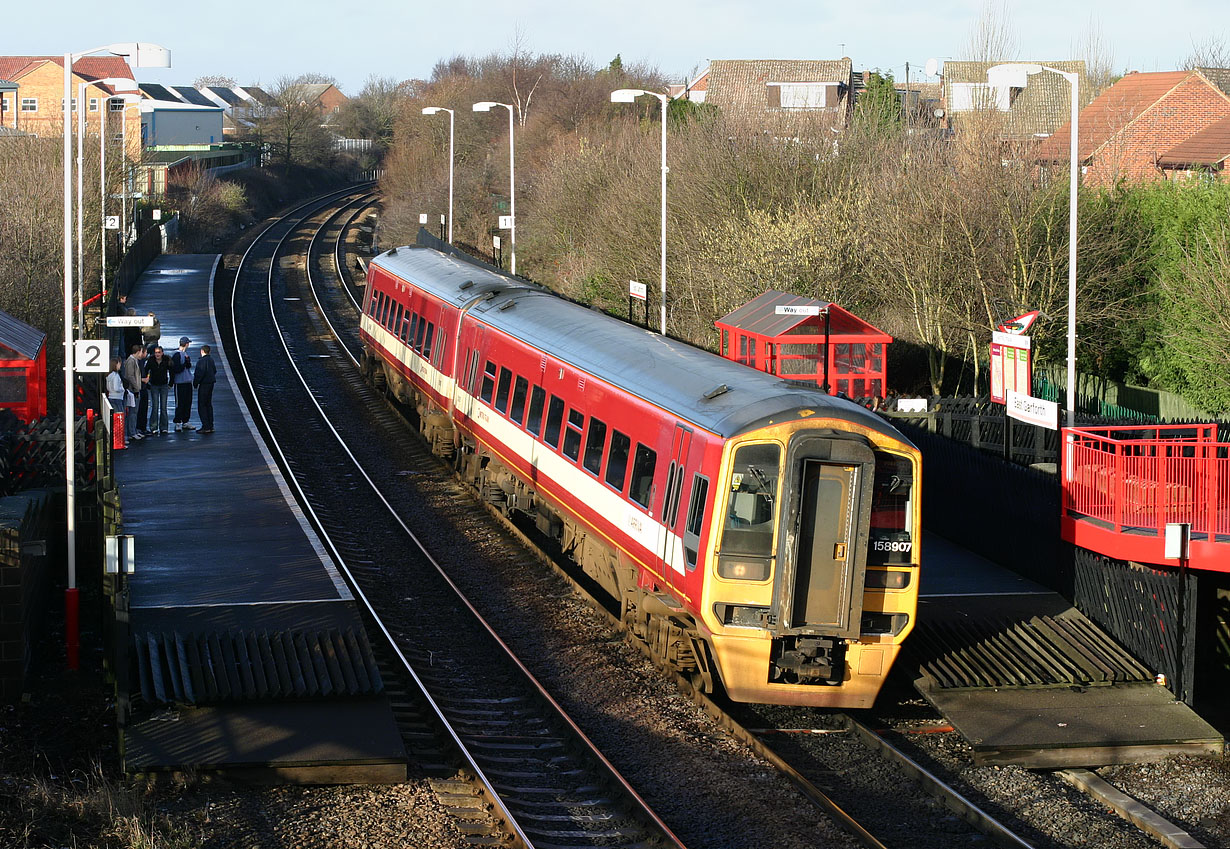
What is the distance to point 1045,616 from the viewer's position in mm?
13594

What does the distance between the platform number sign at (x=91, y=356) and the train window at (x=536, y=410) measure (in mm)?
4971

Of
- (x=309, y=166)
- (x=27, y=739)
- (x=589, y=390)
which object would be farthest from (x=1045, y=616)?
→ (x=309, y=166)

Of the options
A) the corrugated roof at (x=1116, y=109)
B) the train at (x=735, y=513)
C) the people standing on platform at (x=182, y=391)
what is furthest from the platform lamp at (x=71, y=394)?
the corrugated roof at (x=1116, y=109)

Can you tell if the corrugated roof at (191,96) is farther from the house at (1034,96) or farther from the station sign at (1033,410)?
the station sign at (1033,410)

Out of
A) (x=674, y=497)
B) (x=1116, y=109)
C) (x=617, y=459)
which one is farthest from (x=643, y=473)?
(x=1116, y=109)

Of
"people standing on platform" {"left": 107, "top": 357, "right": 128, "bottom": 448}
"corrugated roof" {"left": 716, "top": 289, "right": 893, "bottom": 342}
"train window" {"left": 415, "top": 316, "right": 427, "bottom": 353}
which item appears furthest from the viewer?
Answer: "train window" {"left": 415, "top": 316, "right": 427, "bottom": 353}

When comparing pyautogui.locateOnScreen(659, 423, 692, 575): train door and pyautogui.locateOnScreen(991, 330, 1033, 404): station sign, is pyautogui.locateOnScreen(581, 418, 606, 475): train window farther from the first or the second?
pyautogui.locateOnScreen(991, 330, 1033, 404): station sign

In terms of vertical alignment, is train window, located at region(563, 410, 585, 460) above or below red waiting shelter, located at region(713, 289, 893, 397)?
below

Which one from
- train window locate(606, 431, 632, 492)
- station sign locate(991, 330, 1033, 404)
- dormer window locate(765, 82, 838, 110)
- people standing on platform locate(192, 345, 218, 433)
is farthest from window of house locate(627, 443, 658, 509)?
dormer window locate(765, 82, 838, 110)

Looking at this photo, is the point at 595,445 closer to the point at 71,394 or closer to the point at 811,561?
the point at 811,561

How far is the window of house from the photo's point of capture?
13.0 metres

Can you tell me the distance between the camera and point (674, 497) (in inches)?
485

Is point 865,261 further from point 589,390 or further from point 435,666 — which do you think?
point 435,666

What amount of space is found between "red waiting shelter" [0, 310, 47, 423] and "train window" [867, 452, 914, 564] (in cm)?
1447
